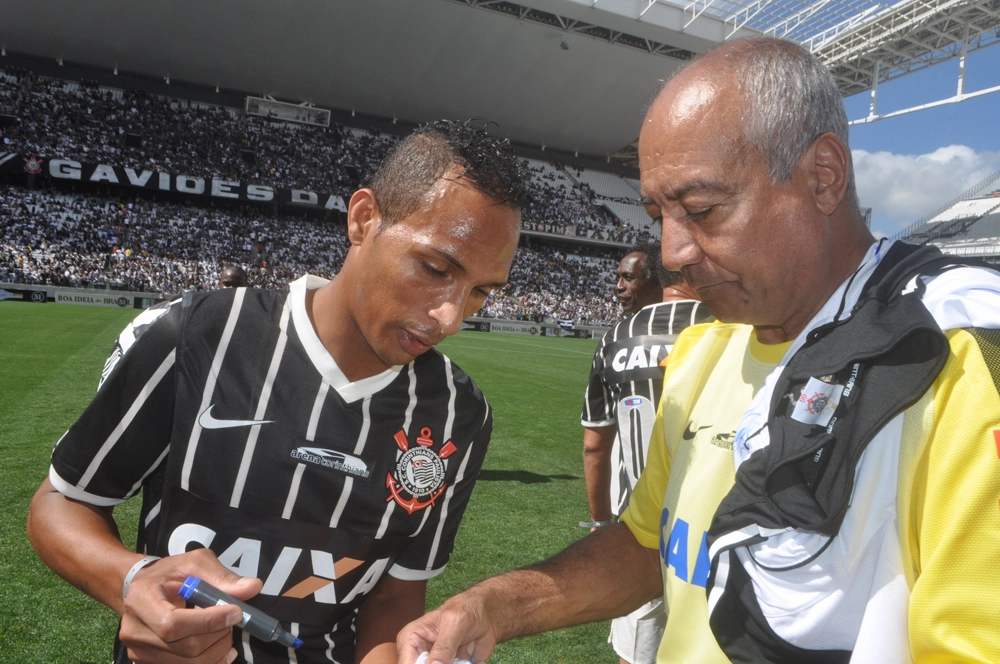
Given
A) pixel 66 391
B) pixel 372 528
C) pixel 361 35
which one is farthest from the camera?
pixel 361 35

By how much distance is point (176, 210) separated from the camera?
3741cm

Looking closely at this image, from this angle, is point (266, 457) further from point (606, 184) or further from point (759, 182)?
point (606, 184)

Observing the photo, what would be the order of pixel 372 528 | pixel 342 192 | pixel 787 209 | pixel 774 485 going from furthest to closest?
pixel 342 192, pixel 372 528, pixel 787 209, pixel 774 485

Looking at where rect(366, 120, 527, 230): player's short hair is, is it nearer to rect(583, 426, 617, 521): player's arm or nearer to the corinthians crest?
the corinthians crest

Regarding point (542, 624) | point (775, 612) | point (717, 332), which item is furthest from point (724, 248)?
point (542, 624)

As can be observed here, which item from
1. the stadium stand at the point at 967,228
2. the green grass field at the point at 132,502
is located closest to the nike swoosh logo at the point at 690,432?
the green grass field at the point at 132,502

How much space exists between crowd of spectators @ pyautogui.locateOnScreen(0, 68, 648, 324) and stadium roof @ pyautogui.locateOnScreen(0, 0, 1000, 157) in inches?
91.5

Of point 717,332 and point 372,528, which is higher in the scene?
point 717,332

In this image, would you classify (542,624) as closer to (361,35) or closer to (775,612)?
(775,612)

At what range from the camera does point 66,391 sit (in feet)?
33.7

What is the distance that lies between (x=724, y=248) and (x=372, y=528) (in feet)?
4.04

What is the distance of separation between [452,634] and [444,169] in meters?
1.25

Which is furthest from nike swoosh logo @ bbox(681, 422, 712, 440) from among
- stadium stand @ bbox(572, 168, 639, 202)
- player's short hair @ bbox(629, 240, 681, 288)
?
stadium stand @ bbox(572, 168, 639, 202)

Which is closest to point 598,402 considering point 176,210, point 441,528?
point 441,528
